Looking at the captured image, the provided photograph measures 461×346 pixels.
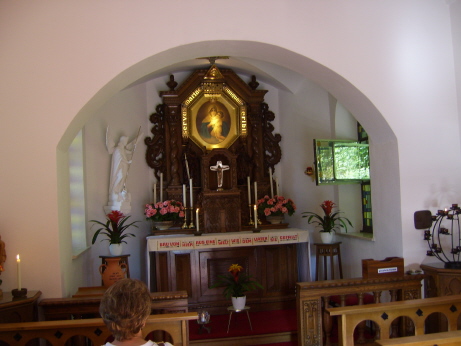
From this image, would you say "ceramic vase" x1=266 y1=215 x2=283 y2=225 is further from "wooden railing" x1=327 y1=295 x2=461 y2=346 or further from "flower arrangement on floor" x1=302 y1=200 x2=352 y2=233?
"wooden railing" x1=327 y1=295 x2=461 y2=346

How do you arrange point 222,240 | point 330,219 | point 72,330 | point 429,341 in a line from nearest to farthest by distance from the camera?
1. point 429,341
2. point 72,330
3. point 222,240
4. point 330,219

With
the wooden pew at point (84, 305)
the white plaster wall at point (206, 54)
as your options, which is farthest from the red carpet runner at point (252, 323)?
the white plaster wall at point (206, 54)

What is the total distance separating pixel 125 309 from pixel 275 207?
5.54 meters

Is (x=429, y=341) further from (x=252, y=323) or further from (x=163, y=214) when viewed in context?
(x=163, y=214)

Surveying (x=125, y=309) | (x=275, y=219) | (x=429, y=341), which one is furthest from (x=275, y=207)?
(x=125, y=309)

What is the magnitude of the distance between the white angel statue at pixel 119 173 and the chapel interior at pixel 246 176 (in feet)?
0.42

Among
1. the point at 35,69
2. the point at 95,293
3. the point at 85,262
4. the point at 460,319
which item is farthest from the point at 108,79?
the point at 460,319

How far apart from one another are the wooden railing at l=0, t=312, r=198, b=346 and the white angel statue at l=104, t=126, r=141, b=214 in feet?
12.4

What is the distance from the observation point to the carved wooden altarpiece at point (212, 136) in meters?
8.23

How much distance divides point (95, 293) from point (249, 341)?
2.05 metres

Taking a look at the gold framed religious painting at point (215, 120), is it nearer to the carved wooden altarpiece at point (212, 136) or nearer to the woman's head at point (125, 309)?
the carved wooden altarpiece at point (212, 136)

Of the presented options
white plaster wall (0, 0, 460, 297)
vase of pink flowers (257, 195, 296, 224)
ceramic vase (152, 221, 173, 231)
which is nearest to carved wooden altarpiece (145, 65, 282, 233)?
vase of pink flowers (257, 195, 296, 224)

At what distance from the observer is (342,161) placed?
21.7 feet

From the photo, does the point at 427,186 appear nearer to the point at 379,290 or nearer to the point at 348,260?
the point at 379,290
